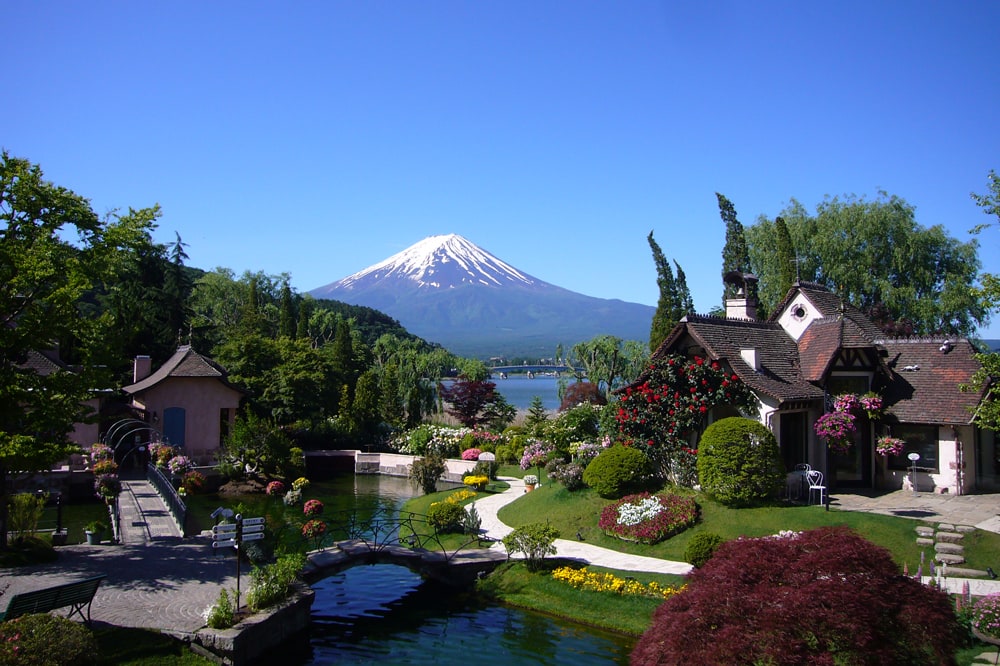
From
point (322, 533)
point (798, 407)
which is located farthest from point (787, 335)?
point (322, 533)

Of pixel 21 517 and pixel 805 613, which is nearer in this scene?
pixel 805 613

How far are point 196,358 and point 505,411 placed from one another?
58.1ft

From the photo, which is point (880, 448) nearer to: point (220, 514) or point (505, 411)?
point (220, 514)

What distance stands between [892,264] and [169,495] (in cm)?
3879

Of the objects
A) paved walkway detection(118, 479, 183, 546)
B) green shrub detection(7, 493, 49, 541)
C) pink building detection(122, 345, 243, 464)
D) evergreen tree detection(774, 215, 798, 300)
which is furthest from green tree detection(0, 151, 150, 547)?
evergreen tree detection(774, 215, 798, 300)

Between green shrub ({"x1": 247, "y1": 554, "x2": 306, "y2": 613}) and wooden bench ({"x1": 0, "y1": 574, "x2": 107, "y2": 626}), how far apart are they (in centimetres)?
258

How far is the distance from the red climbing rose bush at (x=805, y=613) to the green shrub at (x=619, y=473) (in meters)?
11.7

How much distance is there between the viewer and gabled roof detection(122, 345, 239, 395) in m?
33.4

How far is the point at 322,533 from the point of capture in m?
18.3

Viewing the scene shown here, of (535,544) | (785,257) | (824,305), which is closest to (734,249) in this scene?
(785,257)

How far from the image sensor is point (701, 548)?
1605cm

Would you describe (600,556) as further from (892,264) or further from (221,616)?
(892,264)

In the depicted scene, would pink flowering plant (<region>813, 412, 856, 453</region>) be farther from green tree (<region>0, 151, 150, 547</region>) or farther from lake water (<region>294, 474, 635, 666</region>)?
green tree (<region>0, 151, 150, 547</region>)

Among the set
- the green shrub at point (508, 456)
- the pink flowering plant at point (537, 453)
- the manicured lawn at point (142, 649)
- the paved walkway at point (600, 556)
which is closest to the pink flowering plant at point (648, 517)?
the paved walkway at point (600, 556)
